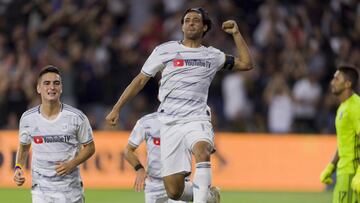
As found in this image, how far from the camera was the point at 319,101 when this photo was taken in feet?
66.3

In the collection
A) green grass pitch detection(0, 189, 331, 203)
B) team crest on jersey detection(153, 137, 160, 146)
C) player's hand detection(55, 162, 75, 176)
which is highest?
team crest on jersey detection(153, 137, 160, 146)

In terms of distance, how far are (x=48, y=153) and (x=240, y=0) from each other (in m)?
12.3

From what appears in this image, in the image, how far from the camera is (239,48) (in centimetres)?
1075

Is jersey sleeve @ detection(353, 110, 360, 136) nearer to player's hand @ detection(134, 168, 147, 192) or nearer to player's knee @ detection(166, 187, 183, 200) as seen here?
player's knee @ detection(166, 187, 183, 200)

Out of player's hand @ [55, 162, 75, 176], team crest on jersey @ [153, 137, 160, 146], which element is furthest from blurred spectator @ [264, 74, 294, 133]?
player's hand @ [55, 162, 75, 176]

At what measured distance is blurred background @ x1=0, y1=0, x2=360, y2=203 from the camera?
18859mm

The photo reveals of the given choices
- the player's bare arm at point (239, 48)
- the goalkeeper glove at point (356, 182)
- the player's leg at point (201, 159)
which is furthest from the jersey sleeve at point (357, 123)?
the player's leg at point (201, 159)

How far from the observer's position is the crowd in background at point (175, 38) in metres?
20.2

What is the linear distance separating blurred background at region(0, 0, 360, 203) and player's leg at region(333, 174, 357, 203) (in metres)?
7.28

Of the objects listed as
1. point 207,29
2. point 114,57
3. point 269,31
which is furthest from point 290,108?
point 207,29

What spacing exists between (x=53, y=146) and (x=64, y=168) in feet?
0.96

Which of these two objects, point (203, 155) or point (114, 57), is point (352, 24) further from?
point (203, 155)

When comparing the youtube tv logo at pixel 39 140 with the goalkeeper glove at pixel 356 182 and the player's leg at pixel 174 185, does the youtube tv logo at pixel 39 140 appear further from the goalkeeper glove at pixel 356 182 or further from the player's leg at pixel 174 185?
the goalkeeper glove at pixel 356 182

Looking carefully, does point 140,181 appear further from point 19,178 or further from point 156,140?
point 19,178
